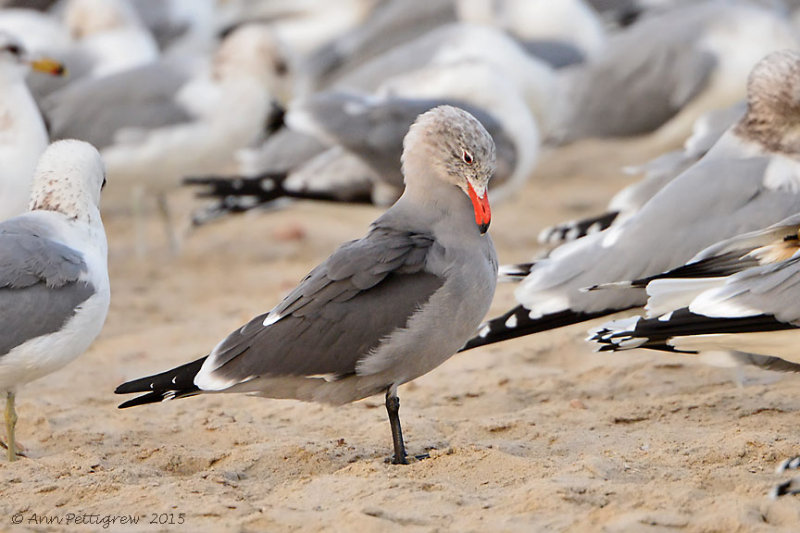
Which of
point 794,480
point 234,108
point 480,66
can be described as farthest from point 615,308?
point 234,108

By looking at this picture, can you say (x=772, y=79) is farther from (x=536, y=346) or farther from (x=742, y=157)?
(x=536, y=346)

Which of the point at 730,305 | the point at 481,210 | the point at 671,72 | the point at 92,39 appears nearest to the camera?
the point at 730,305

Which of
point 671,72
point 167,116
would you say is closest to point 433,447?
point 167,116

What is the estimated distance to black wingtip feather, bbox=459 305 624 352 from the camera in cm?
449

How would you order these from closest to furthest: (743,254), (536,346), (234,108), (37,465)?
(37,465) → (743,254) → (536,346) → (234,108)

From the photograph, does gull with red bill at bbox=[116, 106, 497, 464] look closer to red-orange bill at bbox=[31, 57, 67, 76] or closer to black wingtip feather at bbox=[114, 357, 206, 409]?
black wingtip feather at bbox=[114, 357, 206, 409]

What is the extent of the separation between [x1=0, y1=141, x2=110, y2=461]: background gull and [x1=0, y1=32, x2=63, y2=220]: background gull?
1.54m

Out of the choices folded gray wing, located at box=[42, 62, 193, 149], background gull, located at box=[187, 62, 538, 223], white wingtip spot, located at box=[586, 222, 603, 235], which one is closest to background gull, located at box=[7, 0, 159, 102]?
folded gray wing, located at box=[42, 62, 193, 149]

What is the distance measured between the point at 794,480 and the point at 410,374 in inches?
44.8

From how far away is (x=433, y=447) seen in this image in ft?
13.1

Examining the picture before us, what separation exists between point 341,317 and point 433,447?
0.54 m

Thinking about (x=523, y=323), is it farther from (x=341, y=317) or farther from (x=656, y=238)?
(x=341, y=317)

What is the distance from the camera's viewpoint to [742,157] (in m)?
4.84

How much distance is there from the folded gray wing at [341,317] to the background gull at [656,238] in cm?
81
